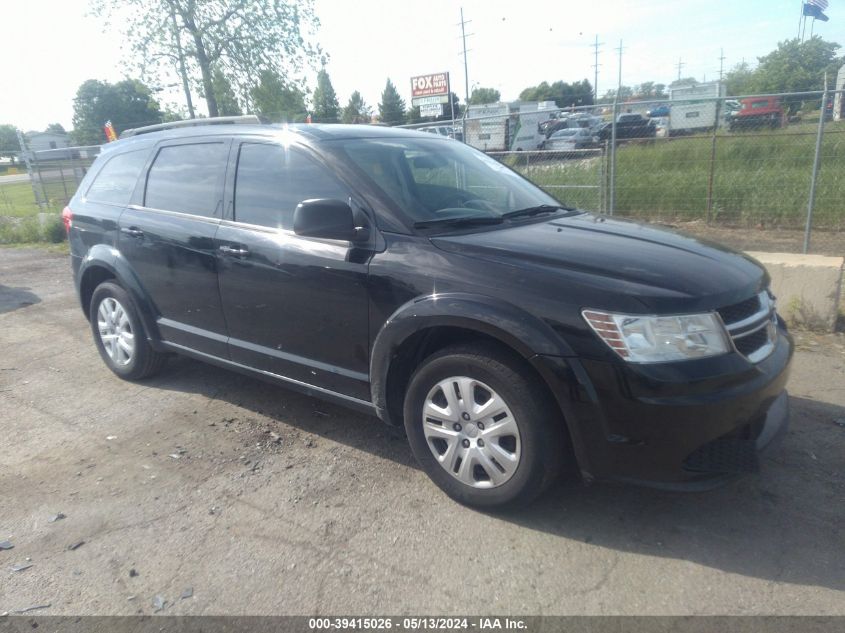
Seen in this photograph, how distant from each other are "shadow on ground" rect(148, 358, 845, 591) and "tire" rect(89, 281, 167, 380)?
77.3 inches

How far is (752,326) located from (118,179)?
454 cm

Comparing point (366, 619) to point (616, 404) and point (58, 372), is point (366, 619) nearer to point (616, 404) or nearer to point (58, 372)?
point (616, 404)

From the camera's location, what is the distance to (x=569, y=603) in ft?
8.53

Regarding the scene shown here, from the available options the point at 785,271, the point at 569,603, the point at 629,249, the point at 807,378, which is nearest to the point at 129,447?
the point at 569,603

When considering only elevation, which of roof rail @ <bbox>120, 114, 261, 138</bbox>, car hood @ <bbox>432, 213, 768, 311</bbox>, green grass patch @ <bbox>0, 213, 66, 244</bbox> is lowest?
green grass patch @ <bbox>0, 213, 66, 244</bbox>

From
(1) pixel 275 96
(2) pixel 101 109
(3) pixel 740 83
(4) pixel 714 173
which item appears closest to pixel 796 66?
(3) pixel 740 83

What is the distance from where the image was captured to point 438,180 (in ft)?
13.1

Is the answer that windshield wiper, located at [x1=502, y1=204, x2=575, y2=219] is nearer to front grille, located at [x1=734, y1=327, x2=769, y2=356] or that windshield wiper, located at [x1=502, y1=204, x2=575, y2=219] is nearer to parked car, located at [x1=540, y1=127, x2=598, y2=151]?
front grille, located at [x1=734, y1=327, x2=769, y2=356]

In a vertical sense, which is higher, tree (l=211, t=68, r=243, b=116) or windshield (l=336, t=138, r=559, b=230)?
tree (l=211, t=68, r=243, b=116)

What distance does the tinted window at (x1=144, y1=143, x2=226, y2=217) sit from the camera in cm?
430

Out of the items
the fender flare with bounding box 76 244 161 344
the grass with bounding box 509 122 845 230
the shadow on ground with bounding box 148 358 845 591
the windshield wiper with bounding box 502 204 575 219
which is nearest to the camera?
the shadow on ground with bounding box 148 358 845 591

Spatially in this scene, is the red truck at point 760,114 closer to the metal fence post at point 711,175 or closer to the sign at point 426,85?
the metal fence post at point 711,175

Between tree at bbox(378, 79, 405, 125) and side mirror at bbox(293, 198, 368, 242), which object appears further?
tree at bbox(378, 79, 405, 125)

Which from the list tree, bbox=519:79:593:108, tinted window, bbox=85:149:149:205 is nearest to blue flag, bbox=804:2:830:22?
tinted window, bbox=85:149:149:205
